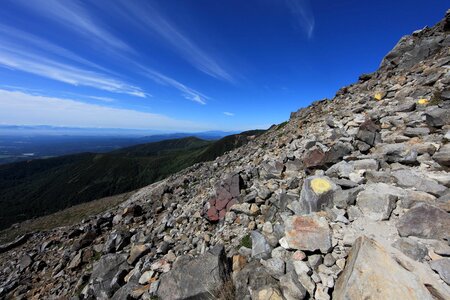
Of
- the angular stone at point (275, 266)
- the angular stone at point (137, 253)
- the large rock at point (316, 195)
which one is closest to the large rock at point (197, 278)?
the angular stone at point (275, 266)

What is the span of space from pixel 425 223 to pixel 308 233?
263 centimetres

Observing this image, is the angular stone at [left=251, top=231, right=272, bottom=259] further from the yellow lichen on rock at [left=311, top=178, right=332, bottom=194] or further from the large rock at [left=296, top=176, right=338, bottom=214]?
the yellow lichen on rock at [left=311, top=178, right=332, bottom=194]

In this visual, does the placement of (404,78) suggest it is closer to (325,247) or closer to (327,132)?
(327,132)

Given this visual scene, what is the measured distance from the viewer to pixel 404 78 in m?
14.3

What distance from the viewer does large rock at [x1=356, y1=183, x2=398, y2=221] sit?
230 inches

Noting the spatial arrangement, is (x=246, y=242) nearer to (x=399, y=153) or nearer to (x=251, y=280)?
(x=251, y=280)

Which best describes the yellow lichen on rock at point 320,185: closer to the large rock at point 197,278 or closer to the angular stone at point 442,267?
the angular stone at point 442,267

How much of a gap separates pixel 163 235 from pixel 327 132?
1106cm

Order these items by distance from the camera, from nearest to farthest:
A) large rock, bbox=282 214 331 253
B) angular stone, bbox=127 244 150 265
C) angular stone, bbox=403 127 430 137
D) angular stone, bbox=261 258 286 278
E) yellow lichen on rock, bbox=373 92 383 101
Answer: angular stone, bbox=261 258 286 278
large rock, bbox=282 214 331 253
angular stone, bbox=403 127 430 137
angular stone, bbox=127 244 150 265
yellow lichen on rock, bbox=373 92 383 101

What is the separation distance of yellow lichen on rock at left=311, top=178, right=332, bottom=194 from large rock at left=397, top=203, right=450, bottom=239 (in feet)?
6.92

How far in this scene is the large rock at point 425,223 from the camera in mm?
4875

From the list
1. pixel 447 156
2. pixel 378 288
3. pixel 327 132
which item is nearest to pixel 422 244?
pixel 378 288

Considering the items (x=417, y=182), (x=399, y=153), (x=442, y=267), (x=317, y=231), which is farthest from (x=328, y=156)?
(x=442, y=267)

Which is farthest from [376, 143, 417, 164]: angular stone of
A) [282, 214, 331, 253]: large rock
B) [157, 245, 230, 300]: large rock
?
[157, 245, 230, 300]: large rock
